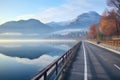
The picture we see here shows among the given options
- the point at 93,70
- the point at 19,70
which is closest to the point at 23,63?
the point at 19,70

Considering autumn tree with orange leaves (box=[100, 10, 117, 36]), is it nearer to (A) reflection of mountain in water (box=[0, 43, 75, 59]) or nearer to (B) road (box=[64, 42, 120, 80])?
(A) reflection of mountain in water (box=[0, 43, 75, 59])

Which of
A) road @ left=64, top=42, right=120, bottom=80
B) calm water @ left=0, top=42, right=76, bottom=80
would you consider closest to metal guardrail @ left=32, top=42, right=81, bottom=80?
road @ left=64, top=42, right=120, bottom=80

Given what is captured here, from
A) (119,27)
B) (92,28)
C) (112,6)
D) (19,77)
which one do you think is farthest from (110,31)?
(92,28)

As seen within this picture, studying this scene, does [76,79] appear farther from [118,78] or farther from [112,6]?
[112,6]

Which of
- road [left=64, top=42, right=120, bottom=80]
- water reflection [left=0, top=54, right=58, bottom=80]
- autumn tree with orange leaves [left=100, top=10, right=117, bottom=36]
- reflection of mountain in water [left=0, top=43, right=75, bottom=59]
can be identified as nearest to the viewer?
road [left=64, top=42, right=120, bottom=80]

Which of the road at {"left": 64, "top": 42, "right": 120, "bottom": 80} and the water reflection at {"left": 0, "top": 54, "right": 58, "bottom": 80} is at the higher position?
the road at {"left": 64, "top": 42, "right": 120, "bottom": 80}

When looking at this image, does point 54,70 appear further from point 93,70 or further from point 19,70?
point 19,70

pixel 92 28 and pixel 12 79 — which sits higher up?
pixel 92 28

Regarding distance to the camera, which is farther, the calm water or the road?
the calm water

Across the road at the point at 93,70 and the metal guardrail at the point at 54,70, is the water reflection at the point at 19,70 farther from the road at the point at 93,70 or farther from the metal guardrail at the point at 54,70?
the metal guardrail at the point at 54,70

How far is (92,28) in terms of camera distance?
159 meters

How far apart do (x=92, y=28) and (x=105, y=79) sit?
147620 millimetres

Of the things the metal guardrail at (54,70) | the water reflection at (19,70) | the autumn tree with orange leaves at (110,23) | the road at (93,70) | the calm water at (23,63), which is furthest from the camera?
the autumn tree with orange leaves at (110,23)

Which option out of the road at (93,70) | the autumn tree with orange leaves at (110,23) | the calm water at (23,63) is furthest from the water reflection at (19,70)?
the autumn tree with orange leaves at (110,23)
